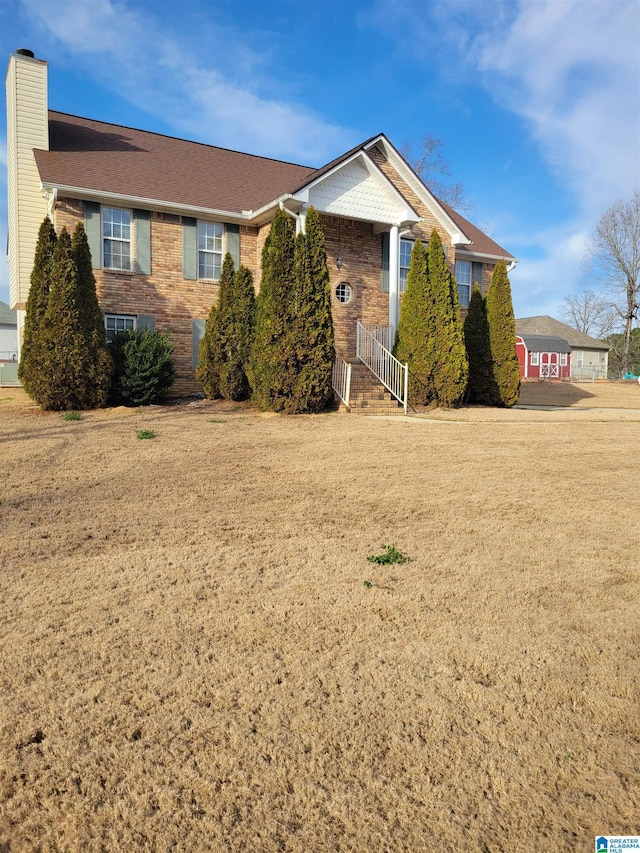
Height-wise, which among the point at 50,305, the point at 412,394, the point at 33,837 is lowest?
the point at 33,837

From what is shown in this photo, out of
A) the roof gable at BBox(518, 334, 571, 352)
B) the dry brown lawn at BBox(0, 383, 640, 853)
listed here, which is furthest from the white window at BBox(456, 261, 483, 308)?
the roof gable at BBox(518, 334, 571, 352)

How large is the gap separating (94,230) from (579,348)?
39.7 metres

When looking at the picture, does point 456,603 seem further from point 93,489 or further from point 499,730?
point 93,489

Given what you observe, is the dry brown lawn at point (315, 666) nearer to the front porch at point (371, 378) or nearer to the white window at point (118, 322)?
the front porch at point (371, 378)

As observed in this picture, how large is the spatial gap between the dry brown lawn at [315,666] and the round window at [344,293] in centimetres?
1099

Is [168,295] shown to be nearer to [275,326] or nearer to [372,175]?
[275,326]

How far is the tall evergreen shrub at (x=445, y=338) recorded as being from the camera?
13.9 meters

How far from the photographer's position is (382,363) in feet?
48.4

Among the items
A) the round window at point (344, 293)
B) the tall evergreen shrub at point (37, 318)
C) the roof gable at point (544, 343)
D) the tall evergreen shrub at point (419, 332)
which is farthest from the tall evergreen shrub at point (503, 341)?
the roof gable at point (544, 343)

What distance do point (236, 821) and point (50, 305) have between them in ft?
37.1

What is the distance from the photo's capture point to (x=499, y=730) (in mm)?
2287

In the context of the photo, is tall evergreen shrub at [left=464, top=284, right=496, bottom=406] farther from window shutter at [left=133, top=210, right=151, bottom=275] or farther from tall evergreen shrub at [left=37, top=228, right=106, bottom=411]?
tall evergreen shrub at [left=37, top=228, right=106, bottom=411]

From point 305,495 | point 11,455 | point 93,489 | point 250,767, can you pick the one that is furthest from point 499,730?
point 11,455

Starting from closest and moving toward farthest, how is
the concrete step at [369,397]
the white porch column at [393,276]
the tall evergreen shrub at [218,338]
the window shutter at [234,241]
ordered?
1. the concrete step at [369,397]
2. the tall evergreen shrub at [218,338]
3. the white porch column at [393,276]
4. the window shutter at [234,241]
